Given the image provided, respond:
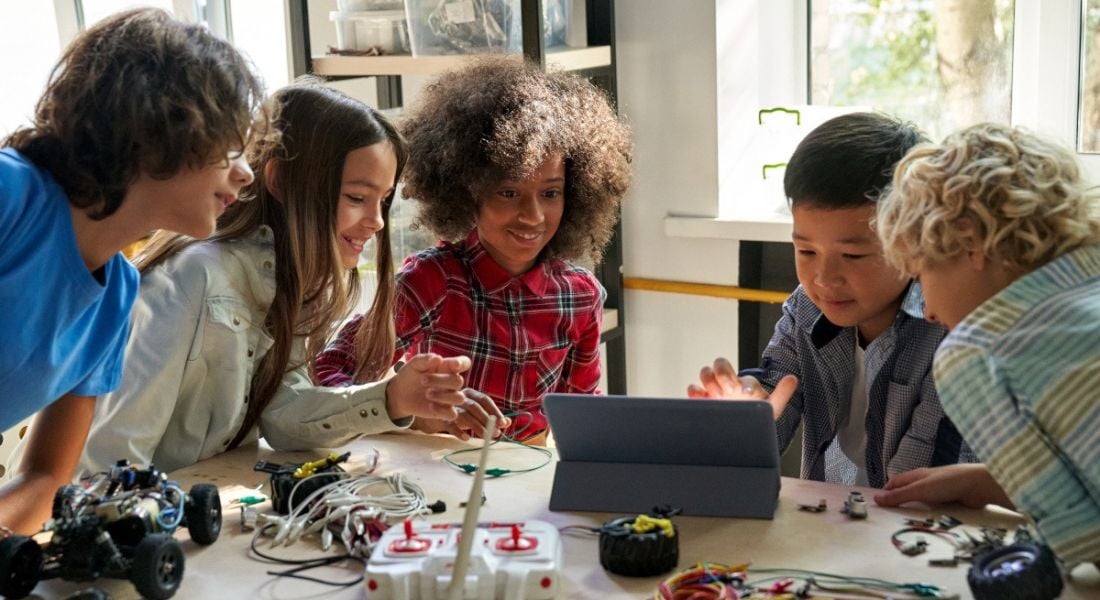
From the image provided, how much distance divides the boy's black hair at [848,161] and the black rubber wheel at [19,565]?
98 centimetres

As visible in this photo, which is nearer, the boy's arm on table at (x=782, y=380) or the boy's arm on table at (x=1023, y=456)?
the boy's arm on table at (x=1023, y=456)

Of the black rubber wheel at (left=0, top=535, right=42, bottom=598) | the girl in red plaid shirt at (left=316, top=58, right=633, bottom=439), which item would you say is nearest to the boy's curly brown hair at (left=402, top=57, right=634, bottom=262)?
the girl in red plaid shirt at (left=316, top=58, right=633, bottom=439)

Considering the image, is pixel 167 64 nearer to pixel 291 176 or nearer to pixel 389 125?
pixel 291 176

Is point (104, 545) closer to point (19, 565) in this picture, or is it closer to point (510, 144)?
point (19, 565)

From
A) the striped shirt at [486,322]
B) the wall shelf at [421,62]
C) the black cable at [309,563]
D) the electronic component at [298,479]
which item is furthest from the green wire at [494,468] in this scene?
the wall shelf at [421,62]

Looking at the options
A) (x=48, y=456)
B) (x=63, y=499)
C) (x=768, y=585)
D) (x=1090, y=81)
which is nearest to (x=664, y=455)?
(x=768, y=585)

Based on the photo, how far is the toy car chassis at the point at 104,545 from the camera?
1.07m

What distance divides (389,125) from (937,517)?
0.96m

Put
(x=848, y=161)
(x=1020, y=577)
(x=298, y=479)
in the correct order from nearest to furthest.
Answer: (x=1020, y=577) < (x=298, y=479) < (x=848, y=161)

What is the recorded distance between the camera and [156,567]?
107 cm

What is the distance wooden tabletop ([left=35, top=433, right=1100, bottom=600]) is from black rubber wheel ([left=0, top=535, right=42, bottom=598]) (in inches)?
1.1

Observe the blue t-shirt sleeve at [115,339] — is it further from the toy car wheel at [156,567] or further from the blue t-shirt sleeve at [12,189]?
the toy car wheel at [156,567]

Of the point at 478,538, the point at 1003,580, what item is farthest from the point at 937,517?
the point at 478,538

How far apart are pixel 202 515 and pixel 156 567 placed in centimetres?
14
